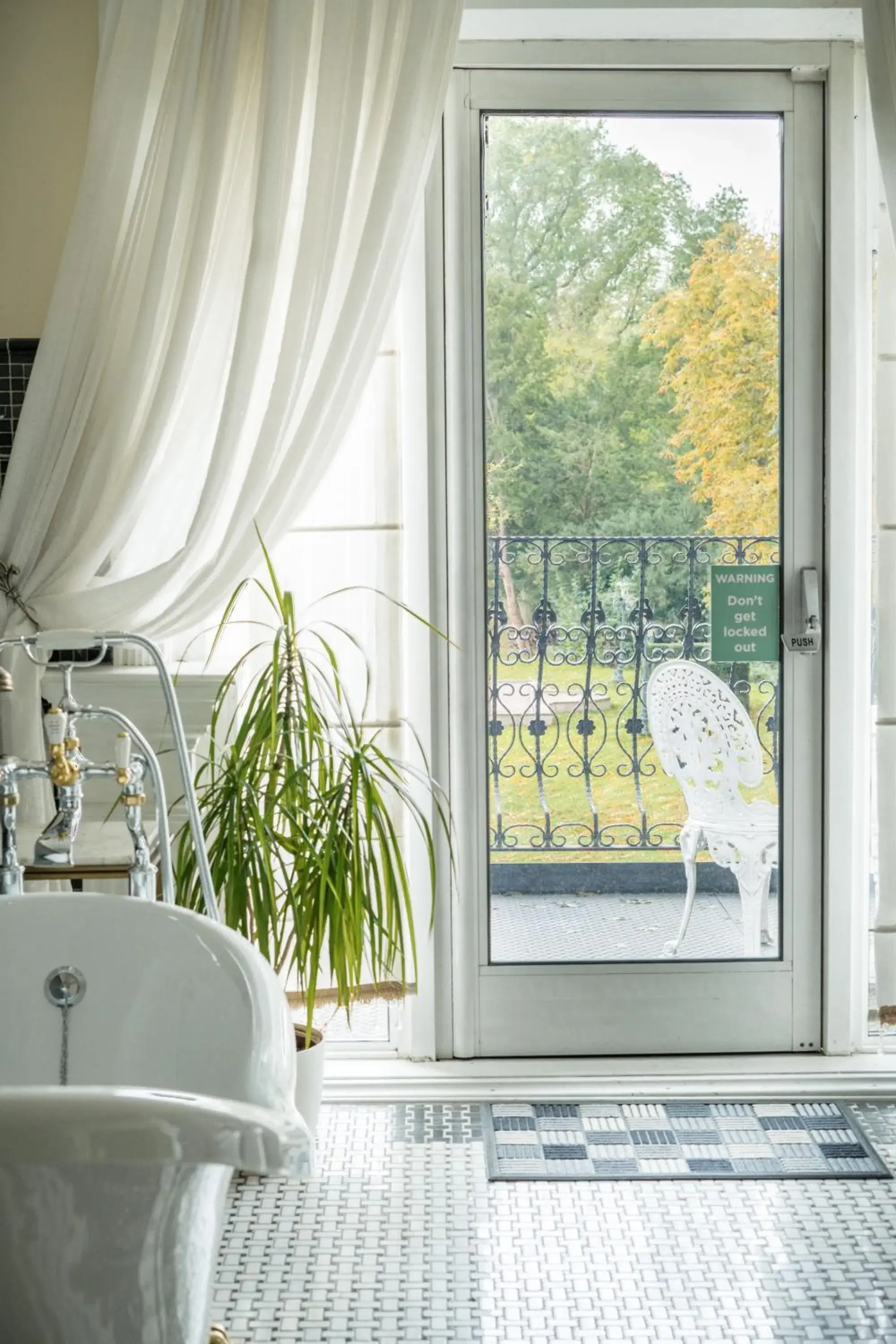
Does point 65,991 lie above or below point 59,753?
below

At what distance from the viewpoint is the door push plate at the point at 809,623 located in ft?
10.4

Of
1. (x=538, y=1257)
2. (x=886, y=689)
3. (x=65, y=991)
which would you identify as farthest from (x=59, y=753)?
(x=886, y=689)

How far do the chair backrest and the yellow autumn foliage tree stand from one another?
0.36 meters

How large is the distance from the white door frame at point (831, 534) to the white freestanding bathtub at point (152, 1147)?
3.64 feet

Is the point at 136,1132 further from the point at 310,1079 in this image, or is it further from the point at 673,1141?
the point at 673,1141

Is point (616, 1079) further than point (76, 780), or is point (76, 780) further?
point (616, 1079)

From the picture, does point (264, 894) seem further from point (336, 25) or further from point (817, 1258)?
point (336, 25)

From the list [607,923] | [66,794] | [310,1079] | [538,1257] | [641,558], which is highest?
[641,558]

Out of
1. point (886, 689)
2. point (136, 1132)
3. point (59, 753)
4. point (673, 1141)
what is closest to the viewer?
point (136, 1132)

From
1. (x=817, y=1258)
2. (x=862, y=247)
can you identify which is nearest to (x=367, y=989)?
(x=817, y=1258)

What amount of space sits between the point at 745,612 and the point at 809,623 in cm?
15

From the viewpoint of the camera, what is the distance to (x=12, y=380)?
2922 mm

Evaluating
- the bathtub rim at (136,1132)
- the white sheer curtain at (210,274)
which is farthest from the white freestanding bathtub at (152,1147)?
the white sheer curtain at (210,274)

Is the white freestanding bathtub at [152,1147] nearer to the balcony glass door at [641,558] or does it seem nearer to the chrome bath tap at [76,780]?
the chrome bath tap at [76,780]
